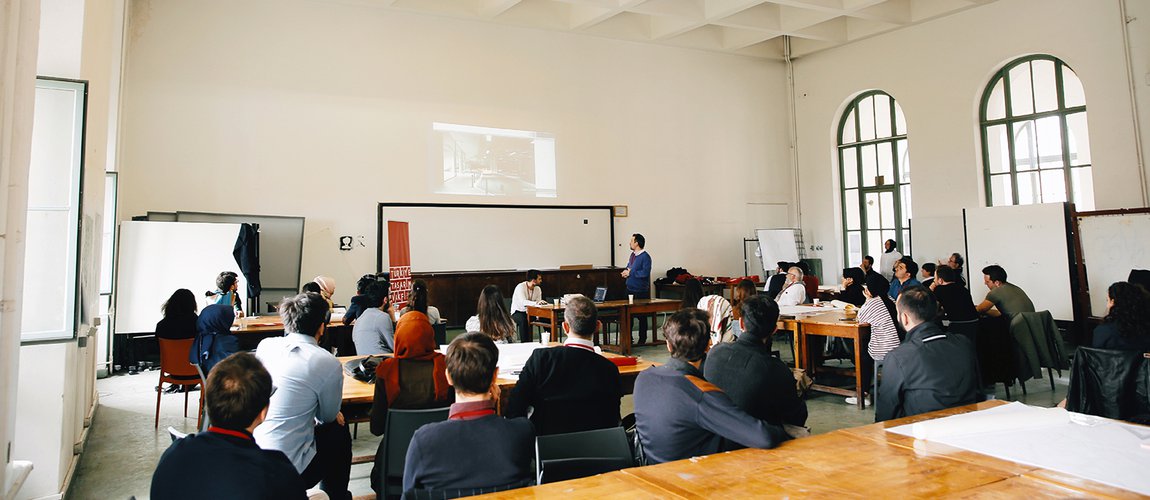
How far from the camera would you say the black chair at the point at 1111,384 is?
124 inches

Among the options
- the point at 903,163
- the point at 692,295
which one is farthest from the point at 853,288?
the point at 903,163

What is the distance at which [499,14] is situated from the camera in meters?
9.80

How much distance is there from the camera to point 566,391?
2699 millimetres

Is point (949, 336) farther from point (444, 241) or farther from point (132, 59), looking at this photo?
point (132, 59)

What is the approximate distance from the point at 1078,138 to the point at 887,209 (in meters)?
2.89

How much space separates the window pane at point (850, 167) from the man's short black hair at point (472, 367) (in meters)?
11.1

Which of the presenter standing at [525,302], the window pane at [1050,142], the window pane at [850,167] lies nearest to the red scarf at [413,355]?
the presenter standing at [525,302]

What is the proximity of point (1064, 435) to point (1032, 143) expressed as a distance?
30.5 feet

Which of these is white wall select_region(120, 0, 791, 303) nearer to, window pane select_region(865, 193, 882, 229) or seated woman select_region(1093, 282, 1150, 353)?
window pane select_region(865, 193, 882, 229)

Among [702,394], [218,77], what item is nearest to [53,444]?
[702,394]

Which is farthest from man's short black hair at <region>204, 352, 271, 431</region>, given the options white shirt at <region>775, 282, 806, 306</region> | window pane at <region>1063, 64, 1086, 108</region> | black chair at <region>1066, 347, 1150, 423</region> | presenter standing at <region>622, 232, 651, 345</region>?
window pane at <region>1063, 64, 1086, 108</region>

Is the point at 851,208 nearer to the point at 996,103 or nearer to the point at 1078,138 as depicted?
the point at 996,103

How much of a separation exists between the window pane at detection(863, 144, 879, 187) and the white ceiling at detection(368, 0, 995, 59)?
1.96 meters

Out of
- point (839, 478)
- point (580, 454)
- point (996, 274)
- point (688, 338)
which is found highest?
point (996, 274)
